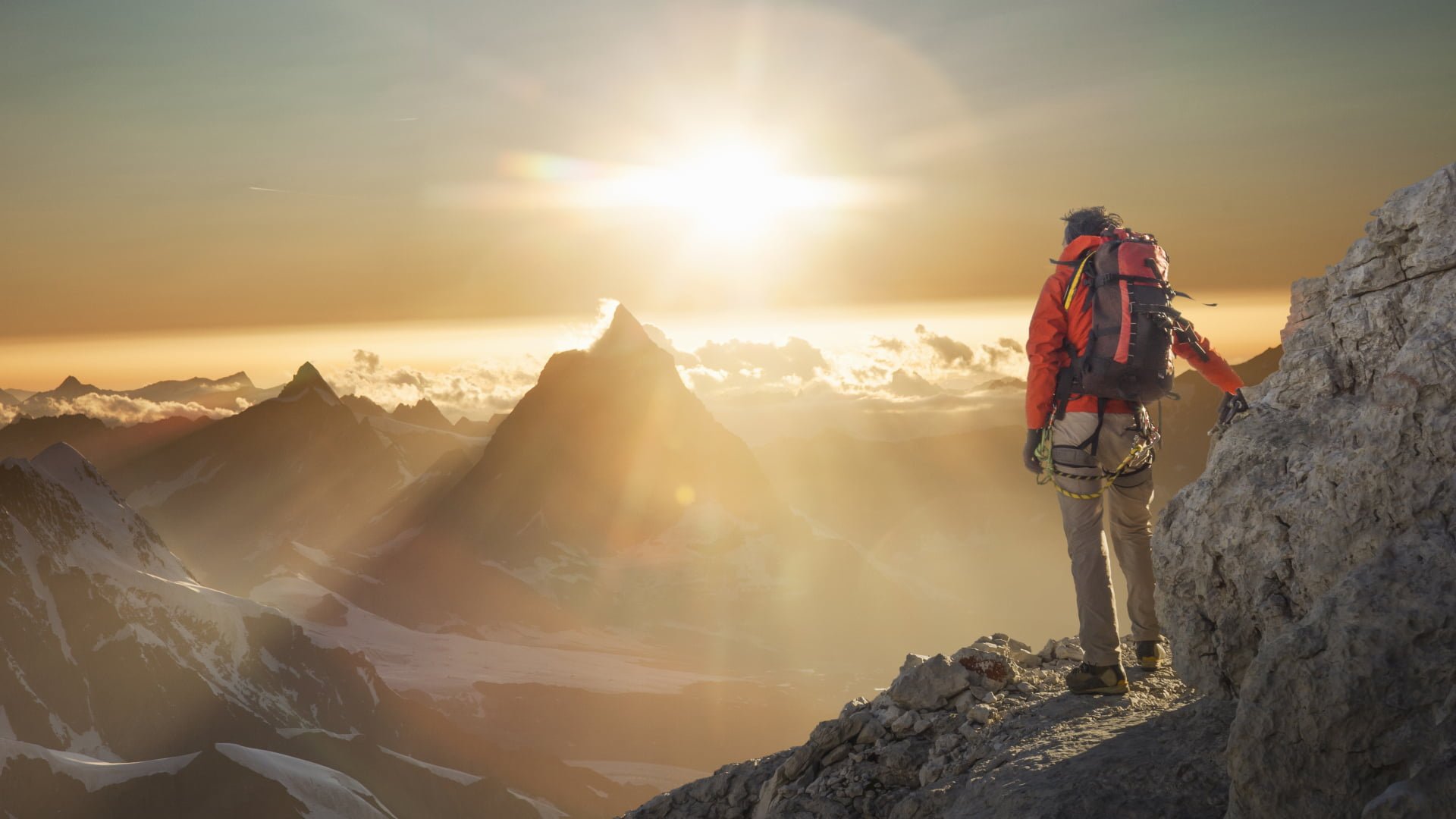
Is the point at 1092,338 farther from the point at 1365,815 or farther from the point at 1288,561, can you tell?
the point at 1365,815

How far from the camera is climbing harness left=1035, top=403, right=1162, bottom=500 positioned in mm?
8539

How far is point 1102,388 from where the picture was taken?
8.24 meters

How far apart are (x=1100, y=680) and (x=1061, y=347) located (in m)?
3.28

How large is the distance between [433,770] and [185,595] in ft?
171

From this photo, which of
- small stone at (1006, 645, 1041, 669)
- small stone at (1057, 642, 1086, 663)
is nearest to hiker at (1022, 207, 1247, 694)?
small stone at (1057, 642, 1086, 663)

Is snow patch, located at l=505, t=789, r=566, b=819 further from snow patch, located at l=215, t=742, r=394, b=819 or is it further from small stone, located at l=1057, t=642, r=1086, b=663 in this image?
small stone, located at l=1057, t=642, r=1086, b=663

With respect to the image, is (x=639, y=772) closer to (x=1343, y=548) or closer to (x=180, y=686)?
(x=180, y=686)

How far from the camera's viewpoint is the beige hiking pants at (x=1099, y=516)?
8.53 meters

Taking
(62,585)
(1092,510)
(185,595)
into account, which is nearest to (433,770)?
(185,595)

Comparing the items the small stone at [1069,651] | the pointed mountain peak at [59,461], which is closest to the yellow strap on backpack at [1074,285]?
the small stone at [1069,651]

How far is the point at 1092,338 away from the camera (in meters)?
8.28

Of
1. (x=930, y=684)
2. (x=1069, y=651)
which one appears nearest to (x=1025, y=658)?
(x=1069, y=651)

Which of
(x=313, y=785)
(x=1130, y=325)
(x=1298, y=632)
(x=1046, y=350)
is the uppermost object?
(x=1130, y=325)

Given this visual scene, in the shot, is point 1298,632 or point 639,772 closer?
point 1298,632
